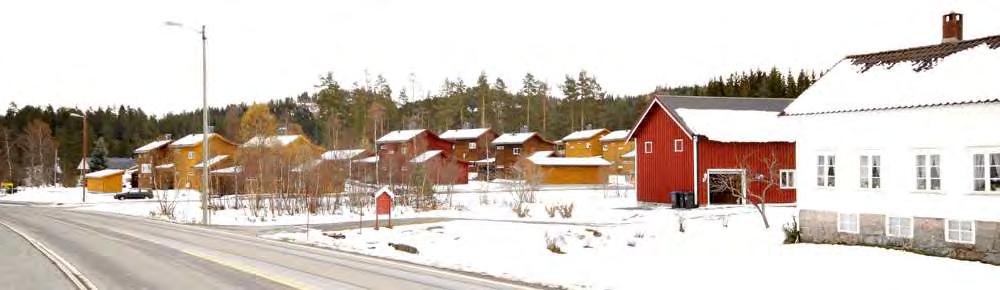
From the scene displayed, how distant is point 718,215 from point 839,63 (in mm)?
10245

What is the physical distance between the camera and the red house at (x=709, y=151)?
132 ft

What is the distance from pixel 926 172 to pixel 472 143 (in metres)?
87.7

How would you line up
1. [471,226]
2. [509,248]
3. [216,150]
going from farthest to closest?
[216,150] < [471,226] < [509,248]

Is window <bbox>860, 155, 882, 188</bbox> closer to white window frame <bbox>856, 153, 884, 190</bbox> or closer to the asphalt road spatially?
white window frame <bbox>856, 153, 884, 190</bbox>

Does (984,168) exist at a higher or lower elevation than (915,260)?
higher

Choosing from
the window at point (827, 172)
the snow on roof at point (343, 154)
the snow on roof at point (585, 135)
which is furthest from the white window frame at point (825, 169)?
the snow on roof at point (585, 135)

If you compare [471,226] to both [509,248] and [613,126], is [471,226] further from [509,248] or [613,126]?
[613,126]

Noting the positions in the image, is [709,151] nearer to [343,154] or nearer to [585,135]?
[343,154]

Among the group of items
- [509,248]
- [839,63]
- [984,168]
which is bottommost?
[509,248]

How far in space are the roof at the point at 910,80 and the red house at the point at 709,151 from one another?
14918mm

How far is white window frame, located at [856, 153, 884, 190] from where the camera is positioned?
2062cm

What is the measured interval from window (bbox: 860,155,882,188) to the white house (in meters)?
0.03

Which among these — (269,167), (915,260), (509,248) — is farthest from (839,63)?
(269,167)

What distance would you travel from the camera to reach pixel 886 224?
2023cm
